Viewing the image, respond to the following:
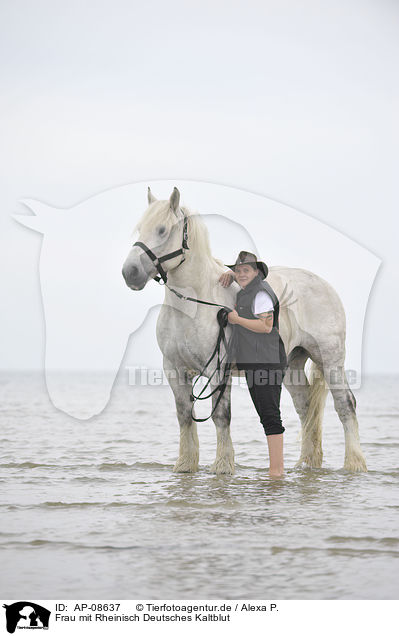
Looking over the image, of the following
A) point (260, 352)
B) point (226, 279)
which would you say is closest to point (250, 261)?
point (226, 279)

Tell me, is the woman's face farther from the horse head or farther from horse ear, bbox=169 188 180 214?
horse ear, bbox=169 188 180 214

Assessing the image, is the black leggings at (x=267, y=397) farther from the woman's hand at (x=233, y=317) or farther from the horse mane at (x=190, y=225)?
the horse mane at (x=190, y=225)

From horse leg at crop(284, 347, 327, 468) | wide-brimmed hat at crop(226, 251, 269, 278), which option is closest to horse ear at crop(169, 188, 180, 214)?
wide-brimmed hat at crop(226, 251, 269, 278)

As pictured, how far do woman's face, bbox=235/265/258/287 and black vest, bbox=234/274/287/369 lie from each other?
3 cm

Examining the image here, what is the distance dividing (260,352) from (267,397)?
380 millimetres

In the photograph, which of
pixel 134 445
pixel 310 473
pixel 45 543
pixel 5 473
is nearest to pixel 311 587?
pixel 45 543

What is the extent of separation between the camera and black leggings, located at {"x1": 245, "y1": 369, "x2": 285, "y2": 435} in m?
5.98

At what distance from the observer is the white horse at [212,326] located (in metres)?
5.67

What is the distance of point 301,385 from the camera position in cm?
724

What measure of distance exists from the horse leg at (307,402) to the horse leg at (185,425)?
1.22 m

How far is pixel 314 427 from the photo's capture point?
6992 mm
